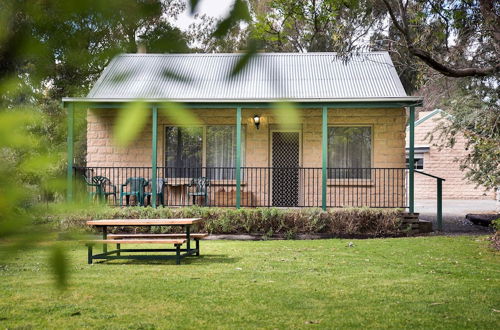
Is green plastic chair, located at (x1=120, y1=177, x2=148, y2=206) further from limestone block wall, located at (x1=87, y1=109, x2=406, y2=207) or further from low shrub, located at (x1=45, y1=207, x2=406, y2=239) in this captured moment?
low shrub, located at (x1=45, y1=207, x2=406, y2=239)

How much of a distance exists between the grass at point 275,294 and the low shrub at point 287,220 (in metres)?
3.21

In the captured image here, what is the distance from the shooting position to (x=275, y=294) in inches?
252

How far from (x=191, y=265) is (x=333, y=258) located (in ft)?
7.04

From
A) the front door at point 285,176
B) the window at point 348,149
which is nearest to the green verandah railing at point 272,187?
the front door at point 285,176

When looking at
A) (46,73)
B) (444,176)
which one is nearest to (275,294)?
(46,73)

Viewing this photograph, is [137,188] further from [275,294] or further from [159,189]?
[275,294]

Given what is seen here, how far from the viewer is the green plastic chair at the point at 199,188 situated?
14.8 m

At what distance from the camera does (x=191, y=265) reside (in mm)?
8719

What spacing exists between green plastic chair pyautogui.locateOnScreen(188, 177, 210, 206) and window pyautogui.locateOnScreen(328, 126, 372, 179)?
311cm

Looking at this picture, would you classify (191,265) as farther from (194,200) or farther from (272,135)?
(272,135)

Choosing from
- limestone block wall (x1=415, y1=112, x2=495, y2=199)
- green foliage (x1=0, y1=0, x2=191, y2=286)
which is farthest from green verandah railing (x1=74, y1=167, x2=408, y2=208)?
limestone block wall (x1=415, y1=112, x2=495, y2=199)

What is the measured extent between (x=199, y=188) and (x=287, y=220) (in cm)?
325

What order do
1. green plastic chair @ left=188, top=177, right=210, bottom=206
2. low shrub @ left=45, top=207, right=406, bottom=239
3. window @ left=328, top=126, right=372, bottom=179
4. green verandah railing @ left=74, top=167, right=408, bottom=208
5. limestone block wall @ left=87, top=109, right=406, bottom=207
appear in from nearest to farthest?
1. low shrub @ left=45, top=207, right=406, bottom=239
2. green plastic chair @ left=188, top=177, right=210, bottom=206
3. green verandah railing @ left=74, top=167, right=408, bottom=208
4. limestone block wall @ left=87, top=109, right=406, bottom=207
5. window @ left=328, top=126, right=372, bottom=179

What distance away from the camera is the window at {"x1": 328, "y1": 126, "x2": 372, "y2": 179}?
51.5ft
